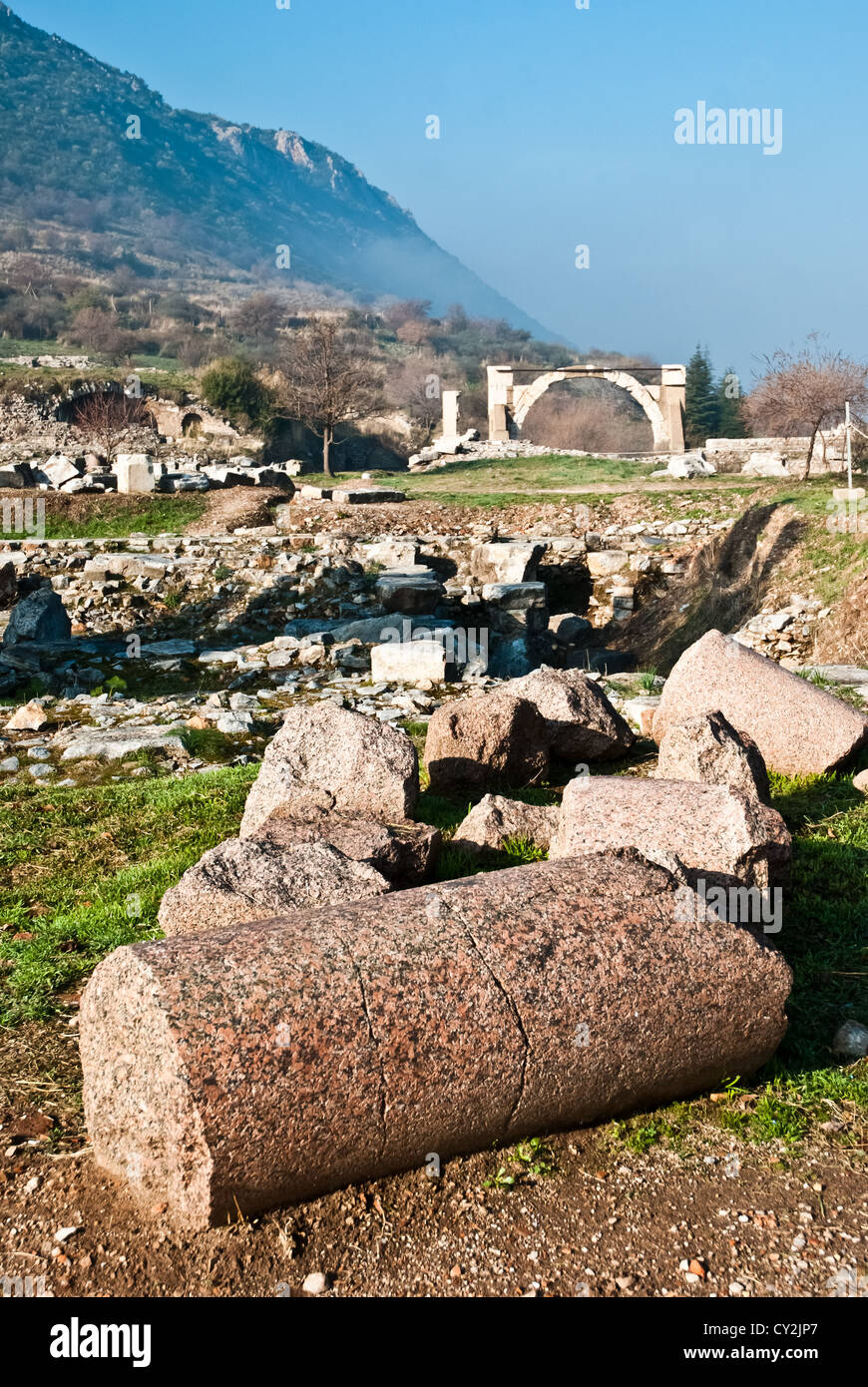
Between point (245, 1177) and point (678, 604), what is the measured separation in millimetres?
15753

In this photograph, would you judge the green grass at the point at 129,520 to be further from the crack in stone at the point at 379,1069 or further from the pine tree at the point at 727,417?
the pine tree at the point at 727,417

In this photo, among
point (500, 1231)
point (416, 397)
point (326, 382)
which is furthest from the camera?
point (416, 397)

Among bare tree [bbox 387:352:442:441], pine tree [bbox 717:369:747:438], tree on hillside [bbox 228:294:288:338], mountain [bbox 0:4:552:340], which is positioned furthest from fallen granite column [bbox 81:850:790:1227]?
mountain [bbox 0:4:552:340]

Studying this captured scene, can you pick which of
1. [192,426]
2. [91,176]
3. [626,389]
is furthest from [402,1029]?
[91,176]

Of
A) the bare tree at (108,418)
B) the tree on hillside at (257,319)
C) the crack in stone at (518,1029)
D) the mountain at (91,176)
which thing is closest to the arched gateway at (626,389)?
the bare tree at (108,418)

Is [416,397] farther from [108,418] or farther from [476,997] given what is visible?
[476,997]

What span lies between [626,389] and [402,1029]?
135ft

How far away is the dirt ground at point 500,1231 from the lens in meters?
2.73

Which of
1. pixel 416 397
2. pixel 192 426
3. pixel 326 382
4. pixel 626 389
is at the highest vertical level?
pixel 416 397

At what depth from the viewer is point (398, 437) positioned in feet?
180

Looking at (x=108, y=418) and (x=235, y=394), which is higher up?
(x=235, y=394)

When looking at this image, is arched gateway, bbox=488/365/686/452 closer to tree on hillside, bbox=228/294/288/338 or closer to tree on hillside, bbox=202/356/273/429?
tree on hillside, bbox=202/356/273/429

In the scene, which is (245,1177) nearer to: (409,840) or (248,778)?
(409,840)

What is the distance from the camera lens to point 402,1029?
299cm
